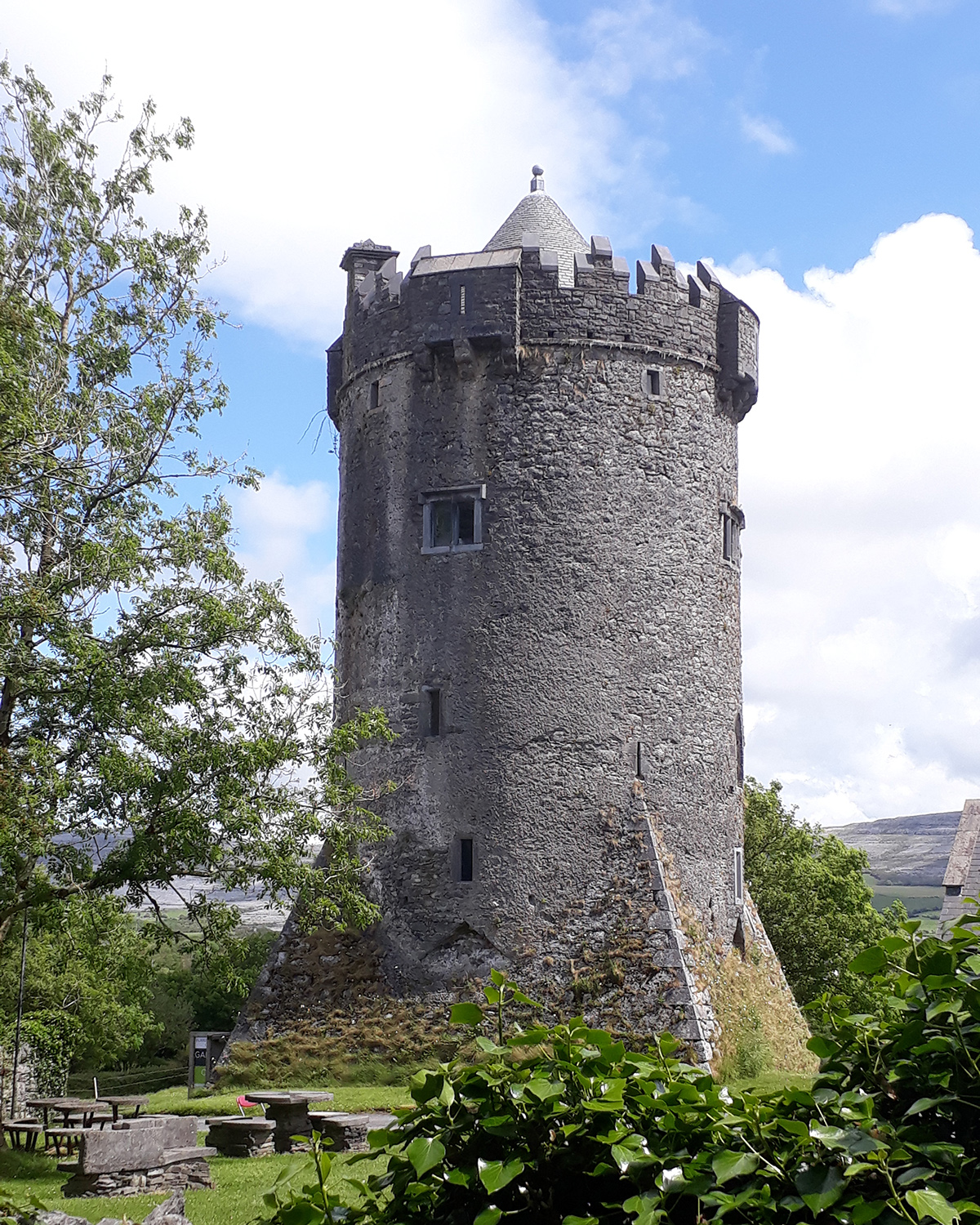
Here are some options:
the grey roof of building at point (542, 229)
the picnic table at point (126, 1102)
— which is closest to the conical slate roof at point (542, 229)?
the grey roof of building at point (542, 229)

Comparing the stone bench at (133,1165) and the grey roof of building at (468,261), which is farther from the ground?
the grey roof of building at (468,261)

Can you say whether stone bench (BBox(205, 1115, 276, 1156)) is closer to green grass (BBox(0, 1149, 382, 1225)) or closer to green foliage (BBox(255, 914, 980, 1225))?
green grass (BBox(0, 1149, 382, 1225))

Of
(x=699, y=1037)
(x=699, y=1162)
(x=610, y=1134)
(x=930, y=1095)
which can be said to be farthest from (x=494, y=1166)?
(x=699, y=1037)

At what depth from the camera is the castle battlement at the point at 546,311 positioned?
19.5m

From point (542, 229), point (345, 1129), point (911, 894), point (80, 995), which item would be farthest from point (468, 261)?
point (911, 894)

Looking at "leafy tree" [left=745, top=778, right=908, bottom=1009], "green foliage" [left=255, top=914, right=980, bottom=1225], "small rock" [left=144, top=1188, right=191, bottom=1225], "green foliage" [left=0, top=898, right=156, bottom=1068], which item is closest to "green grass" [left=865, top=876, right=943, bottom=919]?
"leafy tree" [left=745, top=778, right=908, bottom=1009]

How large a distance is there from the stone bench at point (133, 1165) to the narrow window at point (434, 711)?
7463mm

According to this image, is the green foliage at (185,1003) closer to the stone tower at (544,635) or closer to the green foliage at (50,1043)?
the green foliage at (50,1043)

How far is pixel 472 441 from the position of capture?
64.0 feet

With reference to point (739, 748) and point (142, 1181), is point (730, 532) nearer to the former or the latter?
point (739, 748)

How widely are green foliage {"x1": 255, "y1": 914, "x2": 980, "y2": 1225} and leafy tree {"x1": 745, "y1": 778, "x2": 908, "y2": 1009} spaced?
27823 millimetres

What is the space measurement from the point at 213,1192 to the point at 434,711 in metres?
8.51

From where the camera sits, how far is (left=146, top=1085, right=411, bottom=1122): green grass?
1611cm

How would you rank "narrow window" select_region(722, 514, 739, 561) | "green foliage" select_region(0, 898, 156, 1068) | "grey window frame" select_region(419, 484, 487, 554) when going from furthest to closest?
"green foliage" select_region(0, 898, 156, 1068) → "narrow window" select_region(722, 514, 739, 561) → "grey window frame" select_region(419, 484, 487, 554)
